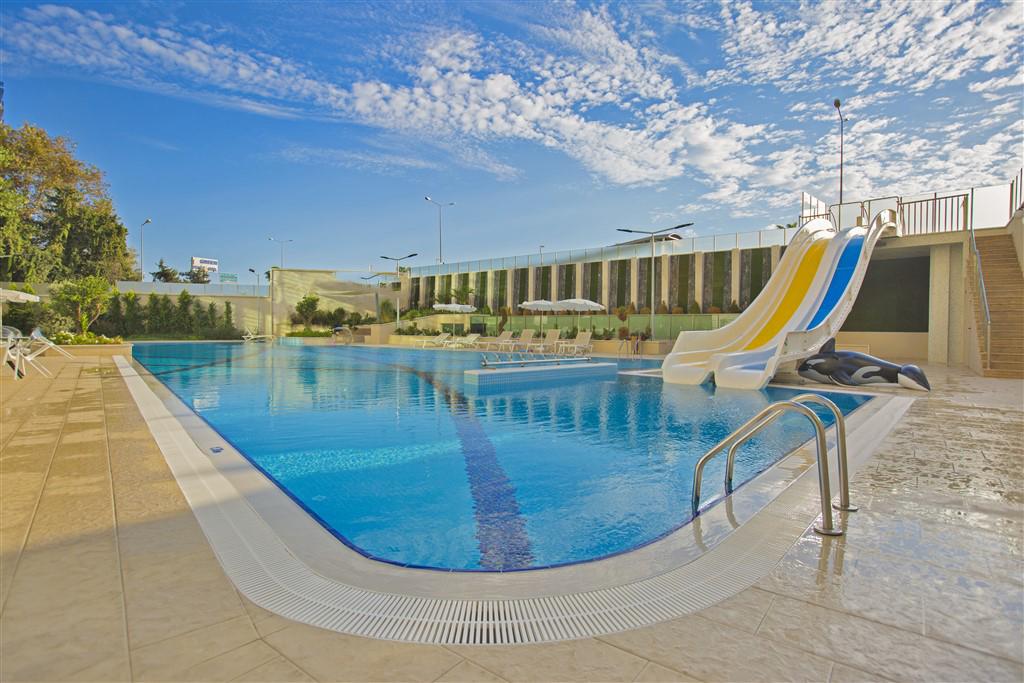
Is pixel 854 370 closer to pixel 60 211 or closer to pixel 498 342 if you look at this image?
pixel 498 342

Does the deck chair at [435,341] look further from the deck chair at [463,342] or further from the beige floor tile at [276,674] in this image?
the beige floor tile at [276,674]

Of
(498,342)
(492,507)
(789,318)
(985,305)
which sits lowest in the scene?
(492,507)

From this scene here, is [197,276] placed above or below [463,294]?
above

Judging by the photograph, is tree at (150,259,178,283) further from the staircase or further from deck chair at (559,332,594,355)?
the staircase

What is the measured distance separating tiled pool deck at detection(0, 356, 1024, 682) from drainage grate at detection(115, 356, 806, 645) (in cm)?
7

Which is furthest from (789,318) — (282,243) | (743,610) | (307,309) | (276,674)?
(282,243)

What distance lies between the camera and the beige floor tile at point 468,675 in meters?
1.61

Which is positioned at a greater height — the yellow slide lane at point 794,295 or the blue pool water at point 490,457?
the yellow slide lane at point 794,295

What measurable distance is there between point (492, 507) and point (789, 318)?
10.6m

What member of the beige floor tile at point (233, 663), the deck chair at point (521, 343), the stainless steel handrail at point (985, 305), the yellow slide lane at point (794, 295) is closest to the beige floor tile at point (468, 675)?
the beige floor tile at point (233, 663)

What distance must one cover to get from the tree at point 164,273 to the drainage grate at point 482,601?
5883cm

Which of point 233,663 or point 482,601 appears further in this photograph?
point 482,601

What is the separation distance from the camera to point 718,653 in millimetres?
1745

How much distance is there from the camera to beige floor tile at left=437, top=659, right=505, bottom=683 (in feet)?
5.30
